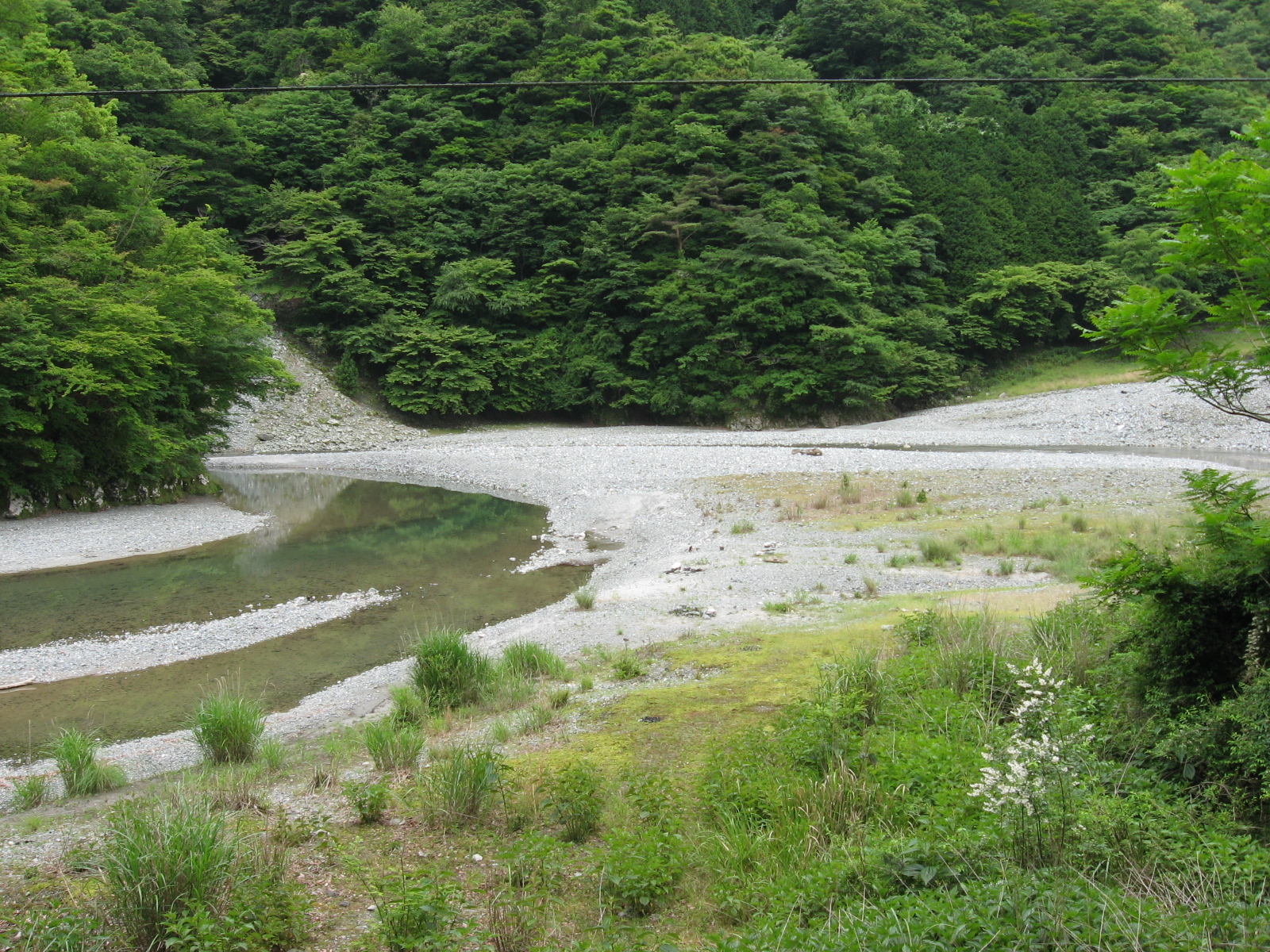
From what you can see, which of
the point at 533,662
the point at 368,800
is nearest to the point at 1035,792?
the point at 368,800

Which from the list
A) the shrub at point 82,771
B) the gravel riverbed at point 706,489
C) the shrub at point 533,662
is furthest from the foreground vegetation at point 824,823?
the gravel riverbed at point 706,489

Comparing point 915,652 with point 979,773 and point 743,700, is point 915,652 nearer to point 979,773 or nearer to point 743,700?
Answer: point 743,700

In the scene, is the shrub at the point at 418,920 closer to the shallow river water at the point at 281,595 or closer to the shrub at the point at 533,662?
the shrub at the point at 533,662

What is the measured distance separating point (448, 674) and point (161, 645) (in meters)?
5.39

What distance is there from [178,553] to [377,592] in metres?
5.95

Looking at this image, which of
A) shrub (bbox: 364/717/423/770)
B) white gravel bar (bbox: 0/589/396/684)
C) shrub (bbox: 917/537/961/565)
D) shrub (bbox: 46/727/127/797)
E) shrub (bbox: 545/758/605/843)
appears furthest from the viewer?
shrub (bbox: 917/537/961/565)

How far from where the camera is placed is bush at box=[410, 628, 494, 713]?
777 centimetres

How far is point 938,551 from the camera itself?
1232 centimetres

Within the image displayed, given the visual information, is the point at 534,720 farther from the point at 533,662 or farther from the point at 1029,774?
the point at 1029,774

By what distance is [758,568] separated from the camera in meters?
12.3

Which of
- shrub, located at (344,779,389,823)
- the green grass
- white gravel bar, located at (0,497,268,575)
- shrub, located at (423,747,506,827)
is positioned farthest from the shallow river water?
the green grass

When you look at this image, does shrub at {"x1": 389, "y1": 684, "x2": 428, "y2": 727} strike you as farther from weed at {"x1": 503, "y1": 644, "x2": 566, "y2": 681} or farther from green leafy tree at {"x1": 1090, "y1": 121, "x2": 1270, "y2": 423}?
A: green leafy tree at {"x1": 1090, "y1": 121, "x2": 1270, "y2": 423}

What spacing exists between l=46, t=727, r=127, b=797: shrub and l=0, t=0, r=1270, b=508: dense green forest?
79.0 ft

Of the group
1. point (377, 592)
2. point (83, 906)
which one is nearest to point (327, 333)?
point (377, 592)
